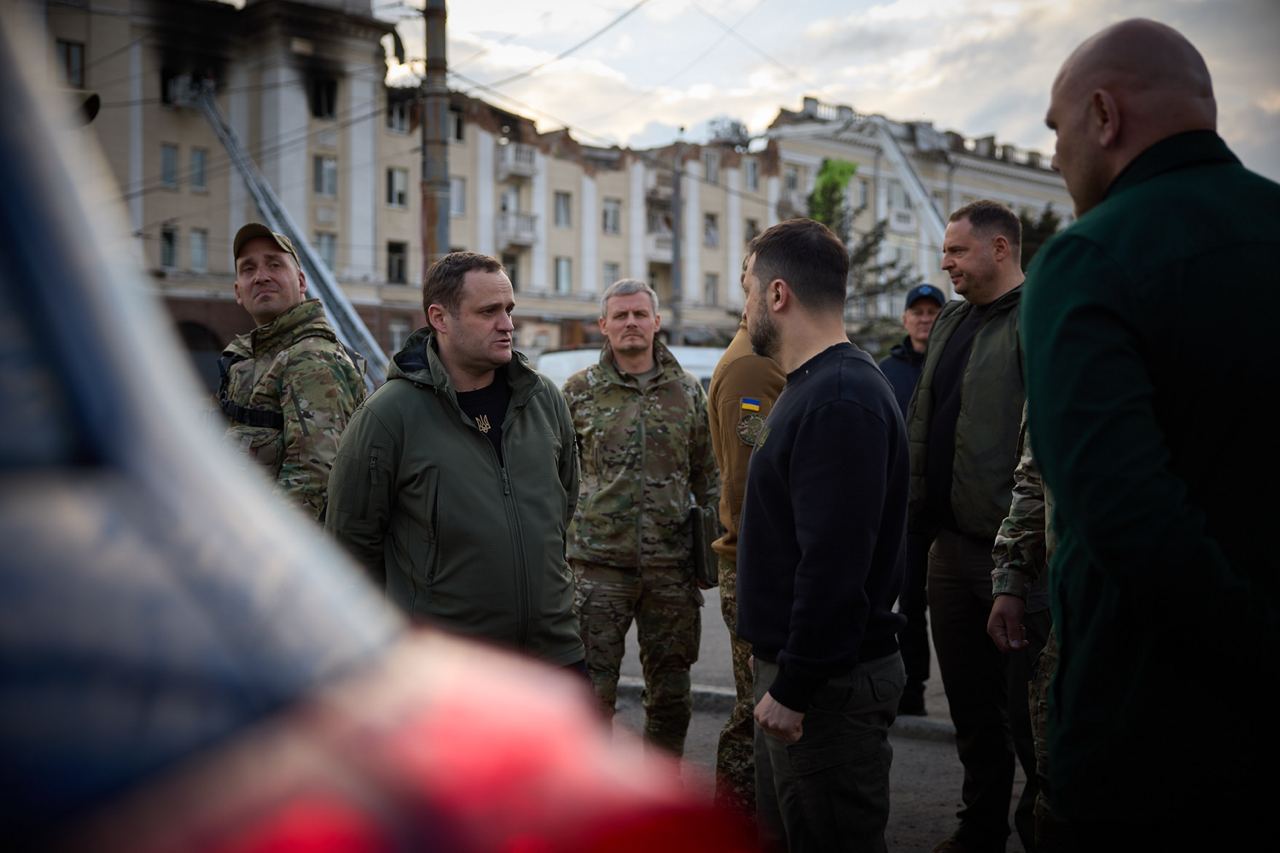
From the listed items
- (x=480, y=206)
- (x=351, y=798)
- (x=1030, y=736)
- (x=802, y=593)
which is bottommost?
(x=1030, y=736)

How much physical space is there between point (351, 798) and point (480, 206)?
4871 centimetres

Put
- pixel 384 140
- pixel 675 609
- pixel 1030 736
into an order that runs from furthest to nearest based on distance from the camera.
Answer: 1. pixel 384 140
2. pixel 675 609
3. pixel 1030 736

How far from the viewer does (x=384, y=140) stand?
150ft

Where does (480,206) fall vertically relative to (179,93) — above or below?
below

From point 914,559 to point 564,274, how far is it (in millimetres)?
47051

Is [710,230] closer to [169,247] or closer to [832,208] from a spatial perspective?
[832,208]

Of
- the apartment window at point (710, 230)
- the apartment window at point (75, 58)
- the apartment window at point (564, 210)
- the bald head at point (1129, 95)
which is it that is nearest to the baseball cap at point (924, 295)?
the bald head at point (1129, 95)

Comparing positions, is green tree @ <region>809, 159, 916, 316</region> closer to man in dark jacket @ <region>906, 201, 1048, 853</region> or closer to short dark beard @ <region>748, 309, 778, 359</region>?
man in dark jacket @ <region>906, 201, 1048, 853</region>

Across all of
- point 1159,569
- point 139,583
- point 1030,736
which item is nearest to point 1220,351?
point 1159,569

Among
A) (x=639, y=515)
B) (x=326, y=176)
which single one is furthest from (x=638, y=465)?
(x=326, y=176)

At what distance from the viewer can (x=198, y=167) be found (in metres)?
42.3

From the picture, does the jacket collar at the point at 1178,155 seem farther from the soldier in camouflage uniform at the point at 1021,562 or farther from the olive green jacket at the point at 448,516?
the olive green jacket at the point at 448,516

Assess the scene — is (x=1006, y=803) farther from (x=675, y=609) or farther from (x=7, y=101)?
(x=7, y=101)

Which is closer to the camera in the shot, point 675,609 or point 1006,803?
point 1006,803
